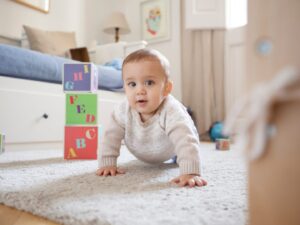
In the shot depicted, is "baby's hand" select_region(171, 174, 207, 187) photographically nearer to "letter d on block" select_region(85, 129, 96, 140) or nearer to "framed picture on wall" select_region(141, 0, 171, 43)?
"letter d on block" select_region(85, 129, 96, 140)

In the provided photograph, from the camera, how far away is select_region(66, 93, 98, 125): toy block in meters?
1.22

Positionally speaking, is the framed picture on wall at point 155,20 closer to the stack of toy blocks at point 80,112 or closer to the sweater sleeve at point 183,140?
the stack of toy blocks at point 80,112

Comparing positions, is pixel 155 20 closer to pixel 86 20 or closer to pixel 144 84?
pixel 86 20

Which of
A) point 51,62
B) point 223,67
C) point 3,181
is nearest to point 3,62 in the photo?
point 51,62

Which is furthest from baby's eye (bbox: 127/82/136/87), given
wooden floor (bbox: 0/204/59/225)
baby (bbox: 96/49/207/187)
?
wooden floor (bbox: 0/204/59/225)

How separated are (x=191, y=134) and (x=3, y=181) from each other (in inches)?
19.2

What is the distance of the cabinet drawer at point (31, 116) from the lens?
135 cm

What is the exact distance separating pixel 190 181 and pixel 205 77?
1993 millimetres

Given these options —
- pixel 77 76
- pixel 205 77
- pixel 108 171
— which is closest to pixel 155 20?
pixel 205 77

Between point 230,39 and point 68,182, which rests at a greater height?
point 230,39

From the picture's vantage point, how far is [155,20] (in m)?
3.00

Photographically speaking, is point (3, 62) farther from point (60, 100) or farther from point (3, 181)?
point (3, 181)

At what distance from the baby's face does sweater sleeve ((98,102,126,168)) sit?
0.09 m

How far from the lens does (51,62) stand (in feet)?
5.07
